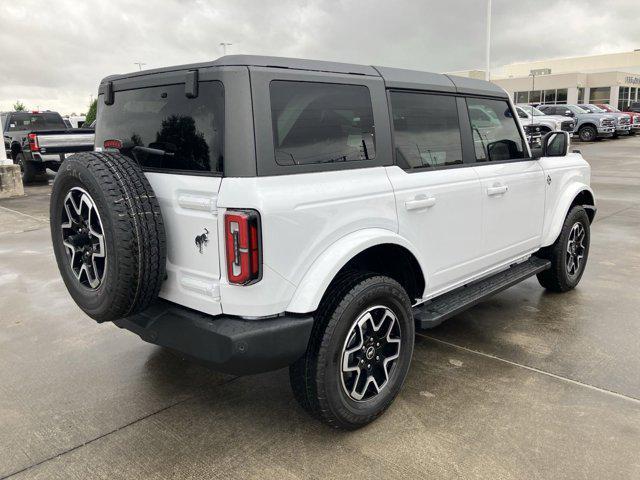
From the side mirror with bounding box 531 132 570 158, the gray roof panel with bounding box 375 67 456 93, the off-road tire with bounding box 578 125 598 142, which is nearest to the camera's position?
the gray roof panel with bounding box 375 67 456 93

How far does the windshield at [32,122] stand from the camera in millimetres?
16516

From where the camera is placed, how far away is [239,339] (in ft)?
8.07

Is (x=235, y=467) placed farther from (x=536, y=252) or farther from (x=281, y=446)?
(x=536, y=252)

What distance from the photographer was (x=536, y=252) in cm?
497

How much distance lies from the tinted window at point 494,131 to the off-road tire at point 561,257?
958 mm

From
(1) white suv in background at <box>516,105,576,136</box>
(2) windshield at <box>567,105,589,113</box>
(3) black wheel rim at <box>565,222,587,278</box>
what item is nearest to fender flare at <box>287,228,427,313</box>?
Answer: (3) black wheel rim at <box>565,222,587,278</box>

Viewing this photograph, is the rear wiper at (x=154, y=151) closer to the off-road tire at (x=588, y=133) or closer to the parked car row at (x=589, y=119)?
the parked car row at (x=589, y=119)

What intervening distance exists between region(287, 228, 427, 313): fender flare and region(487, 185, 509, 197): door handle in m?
1.25

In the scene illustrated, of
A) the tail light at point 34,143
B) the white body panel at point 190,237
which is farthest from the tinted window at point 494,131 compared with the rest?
the tail light at point 34,143

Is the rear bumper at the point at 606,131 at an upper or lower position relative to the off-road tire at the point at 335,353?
upper

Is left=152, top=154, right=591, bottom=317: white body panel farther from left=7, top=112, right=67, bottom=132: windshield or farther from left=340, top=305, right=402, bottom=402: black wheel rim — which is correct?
left=7, top=112, right=67, bottom=132: windshield

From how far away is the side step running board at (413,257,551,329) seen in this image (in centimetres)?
340

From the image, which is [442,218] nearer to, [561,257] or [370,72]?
[370,72]

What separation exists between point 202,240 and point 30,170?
14.8 m
